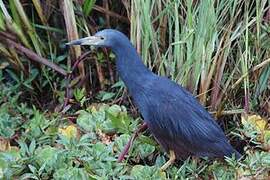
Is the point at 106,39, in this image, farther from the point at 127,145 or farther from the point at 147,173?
the point at 147,173

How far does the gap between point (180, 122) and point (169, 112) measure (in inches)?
2.3

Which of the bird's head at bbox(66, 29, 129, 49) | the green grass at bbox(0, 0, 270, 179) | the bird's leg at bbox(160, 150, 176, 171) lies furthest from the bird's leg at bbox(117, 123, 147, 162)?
the bird's head at bbox(66, 29, 129, 49)

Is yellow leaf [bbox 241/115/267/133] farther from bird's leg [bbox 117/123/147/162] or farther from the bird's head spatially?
the bird's head

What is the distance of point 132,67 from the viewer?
2930mm

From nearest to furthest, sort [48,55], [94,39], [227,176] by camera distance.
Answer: [227,176], [94,39], [48,55]

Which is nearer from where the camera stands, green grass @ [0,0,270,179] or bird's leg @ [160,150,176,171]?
green grass @ [0,0,270,179]

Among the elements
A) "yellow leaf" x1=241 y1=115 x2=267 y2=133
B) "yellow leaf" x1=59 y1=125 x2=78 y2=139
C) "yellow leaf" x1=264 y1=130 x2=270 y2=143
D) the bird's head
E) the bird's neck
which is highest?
the bird's head

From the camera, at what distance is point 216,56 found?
3.09m

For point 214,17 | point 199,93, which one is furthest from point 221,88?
point 214,17

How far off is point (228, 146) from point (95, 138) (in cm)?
53

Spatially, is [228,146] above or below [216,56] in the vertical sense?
below

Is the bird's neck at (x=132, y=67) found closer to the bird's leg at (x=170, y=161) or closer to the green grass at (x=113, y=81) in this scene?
the green grass at (x=113, y=81)

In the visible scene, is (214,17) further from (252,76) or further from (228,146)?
(228,146)

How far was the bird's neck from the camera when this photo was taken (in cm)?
293
